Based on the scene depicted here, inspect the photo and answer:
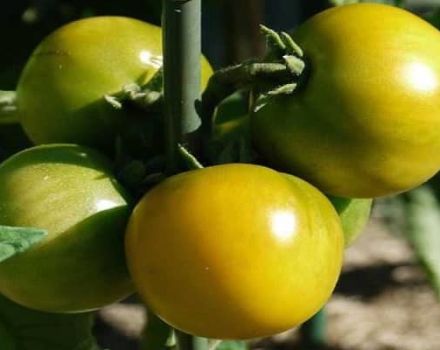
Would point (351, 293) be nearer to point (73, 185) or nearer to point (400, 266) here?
point (400, 266)

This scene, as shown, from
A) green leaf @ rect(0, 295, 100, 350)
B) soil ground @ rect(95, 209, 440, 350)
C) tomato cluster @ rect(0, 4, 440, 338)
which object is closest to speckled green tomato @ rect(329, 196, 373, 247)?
tomato cluster @ rect(0, 4, 440, 338)

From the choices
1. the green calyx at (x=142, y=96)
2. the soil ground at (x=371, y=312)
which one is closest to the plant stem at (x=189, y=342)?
the green calyx at (x=142, y=96)

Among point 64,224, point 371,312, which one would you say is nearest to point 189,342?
point 64,224

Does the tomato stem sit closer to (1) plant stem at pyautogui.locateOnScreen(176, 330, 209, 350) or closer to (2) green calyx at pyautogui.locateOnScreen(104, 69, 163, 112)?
(2) green calyx at pyautogui.locateOnScreen(104, 69, 163, 112)

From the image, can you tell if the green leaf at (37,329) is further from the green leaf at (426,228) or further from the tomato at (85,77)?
the green leaf at (426,228)

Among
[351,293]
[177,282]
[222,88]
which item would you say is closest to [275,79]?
[222,88]
